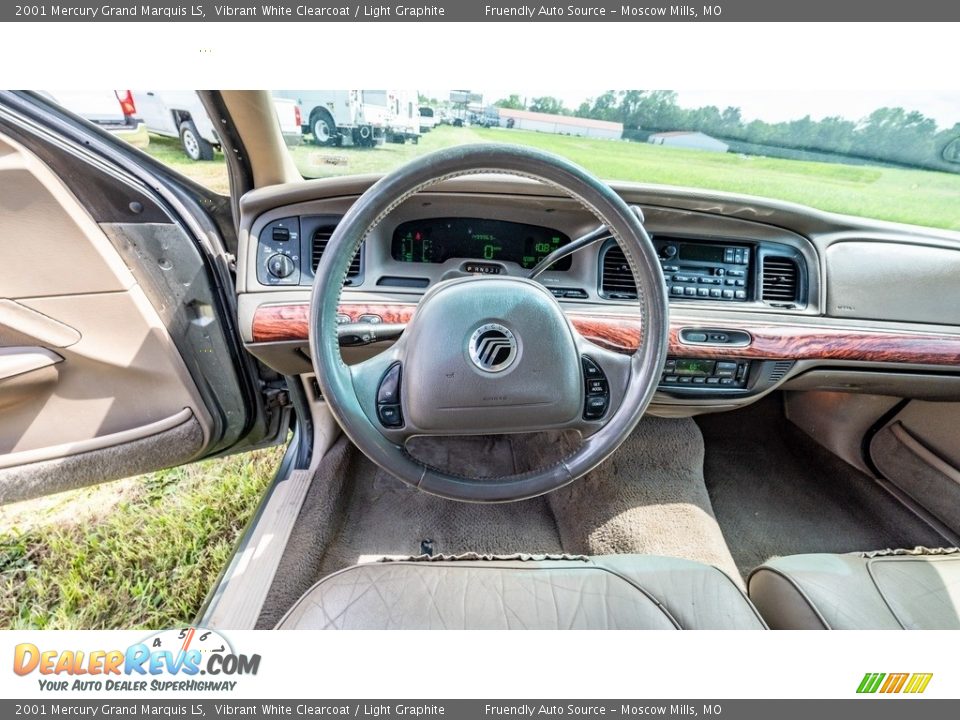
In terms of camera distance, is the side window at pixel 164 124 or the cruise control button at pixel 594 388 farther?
the side window at pixel 164 124

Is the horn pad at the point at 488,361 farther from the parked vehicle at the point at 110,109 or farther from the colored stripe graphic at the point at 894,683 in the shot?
the parked vehicle at the point at 110,109

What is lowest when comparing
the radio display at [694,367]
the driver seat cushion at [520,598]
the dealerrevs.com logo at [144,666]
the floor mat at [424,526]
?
the floor mat at [424,526]

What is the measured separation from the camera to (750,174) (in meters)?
1.44

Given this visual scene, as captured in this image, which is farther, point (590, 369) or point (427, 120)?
point (427, 120)

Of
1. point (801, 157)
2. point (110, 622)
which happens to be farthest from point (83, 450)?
point (801, 157)

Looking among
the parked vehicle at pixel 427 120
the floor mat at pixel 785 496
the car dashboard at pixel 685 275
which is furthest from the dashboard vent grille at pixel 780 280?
the parked vehicle at pixel 427 120

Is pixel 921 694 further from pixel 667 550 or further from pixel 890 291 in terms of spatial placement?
pixel 890 291

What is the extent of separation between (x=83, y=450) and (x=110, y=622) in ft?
1.76

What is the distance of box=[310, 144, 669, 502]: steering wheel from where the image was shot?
892mm

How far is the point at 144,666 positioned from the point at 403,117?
1.45 m

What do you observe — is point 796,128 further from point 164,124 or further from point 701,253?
point 164,124

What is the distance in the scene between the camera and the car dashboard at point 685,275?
4.58 feet

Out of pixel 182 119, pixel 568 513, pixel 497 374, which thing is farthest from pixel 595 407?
pixel 182 119

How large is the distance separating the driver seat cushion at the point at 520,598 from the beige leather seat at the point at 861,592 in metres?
0.08
